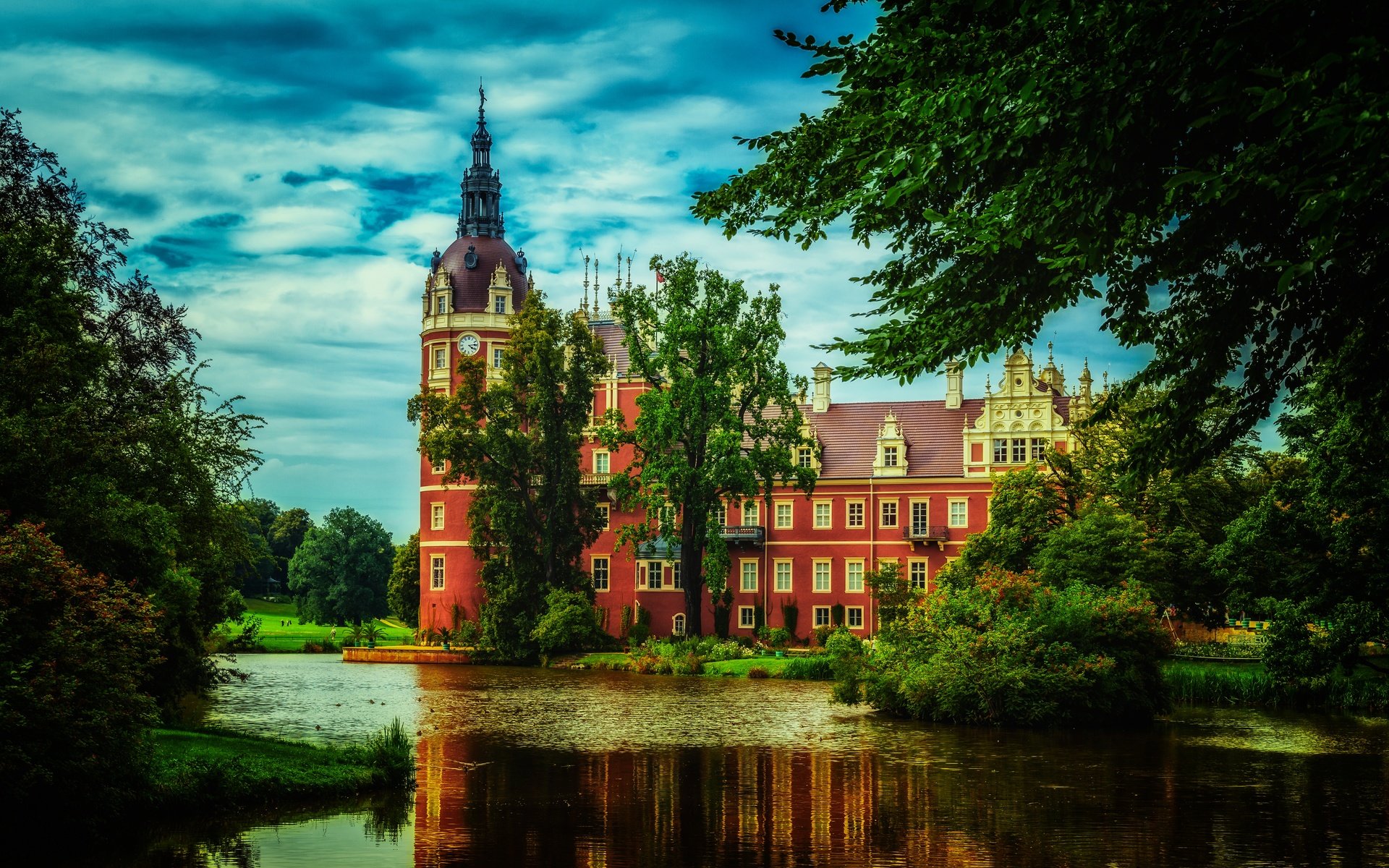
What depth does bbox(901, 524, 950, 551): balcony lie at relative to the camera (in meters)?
55.4

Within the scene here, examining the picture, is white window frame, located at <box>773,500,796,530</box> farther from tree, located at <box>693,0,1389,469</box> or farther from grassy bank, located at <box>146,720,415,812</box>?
tree, located at <box>693,0,1389,469</box>

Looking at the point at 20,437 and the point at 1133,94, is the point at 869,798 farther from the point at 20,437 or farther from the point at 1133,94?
the point at 20,437

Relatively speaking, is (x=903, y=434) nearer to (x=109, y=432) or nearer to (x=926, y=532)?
(x=926, y=532)

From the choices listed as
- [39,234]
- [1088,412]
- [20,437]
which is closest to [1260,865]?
[20,437]

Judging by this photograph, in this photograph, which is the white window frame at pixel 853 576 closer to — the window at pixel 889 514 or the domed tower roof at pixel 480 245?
the window at pixel 889 514

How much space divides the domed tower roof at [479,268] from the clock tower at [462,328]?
1.5 inches

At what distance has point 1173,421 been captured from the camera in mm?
14141

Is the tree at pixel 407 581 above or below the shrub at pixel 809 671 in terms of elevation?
above

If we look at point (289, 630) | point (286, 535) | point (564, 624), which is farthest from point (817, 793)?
point (286, 535)

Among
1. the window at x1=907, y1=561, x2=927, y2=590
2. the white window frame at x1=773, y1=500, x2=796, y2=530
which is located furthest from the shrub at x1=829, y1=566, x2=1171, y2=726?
the white window frame at x1=773, y1=500, x2=796, y2=530

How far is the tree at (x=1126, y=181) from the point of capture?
9.41 metres

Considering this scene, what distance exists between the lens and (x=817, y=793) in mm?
16766

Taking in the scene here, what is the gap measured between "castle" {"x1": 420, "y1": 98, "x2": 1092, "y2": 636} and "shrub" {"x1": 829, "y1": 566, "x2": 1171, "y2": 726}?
24.9 m

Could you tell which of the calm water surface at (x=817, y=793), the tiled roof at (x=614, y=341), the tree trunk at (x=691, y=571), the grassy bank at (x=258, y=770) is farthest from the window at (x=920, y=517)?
the grassy bank at (x=258, y=770)
